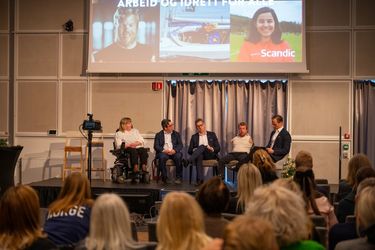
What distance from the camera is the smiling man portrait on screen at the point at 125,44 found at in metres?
9.26

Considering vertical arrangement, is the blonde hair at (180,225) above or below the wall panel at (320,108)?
below

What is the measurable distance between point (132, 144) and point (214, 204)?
214 inches

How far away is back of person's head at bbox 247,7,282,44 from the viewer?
29.5 feet

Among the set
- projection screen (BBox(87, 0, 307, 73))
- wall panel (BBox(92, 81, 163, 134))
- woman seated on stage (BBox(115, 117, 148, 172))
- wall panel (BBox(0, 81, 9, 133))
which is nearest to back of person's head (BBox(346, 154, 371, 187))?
woman seated on stage (BBox(115, 117, 148, 172))

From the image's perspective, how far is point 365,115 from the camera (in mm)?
9180

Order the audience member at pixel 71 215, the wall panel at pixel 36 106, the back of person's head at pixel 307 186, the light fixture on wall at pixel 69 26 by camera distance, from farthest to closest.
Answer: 1. the wall panel at pixel 36 106
2. the light fixture on wall at pixel 69 26
3. the back of person's head at pixel 307 186
4. the audience member at pixel 71 215

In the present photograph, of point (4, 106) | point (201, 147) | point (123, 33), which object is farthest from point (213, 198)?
point (4, 106)

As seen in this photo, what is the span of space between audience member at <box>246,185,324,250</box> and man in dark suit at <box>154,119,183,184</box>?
19.5 feet

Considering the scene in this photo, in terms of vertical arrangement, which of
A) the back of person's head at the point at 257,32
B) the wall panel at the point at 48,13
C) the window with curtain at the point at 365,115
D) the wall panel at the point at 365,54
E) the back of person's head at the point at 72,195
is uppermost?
the wall panel at the point at 48,13

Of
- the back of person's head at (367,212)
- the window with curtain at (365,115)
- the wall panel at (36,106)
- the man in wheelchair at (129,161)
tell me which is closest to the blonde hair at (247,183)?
the back of person's head at (367,212)

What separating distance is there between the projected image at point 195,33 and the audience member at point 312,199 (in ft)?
17.4

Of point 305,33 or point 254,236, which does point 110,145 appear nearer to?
point 305,33

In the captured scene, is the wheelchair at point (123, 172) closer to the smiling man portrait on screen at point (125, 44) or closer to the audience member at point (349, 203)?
the smiling man portrait on screen at point (125, 44)

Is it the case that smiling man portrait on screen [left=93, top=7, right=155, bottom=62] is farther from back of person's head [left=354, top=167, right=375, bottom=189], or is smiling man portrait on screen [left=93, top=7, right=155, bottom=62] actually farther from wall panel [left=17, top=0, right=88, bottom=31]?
back of person's head [left=354, top=167, right=375, bottom=189]
